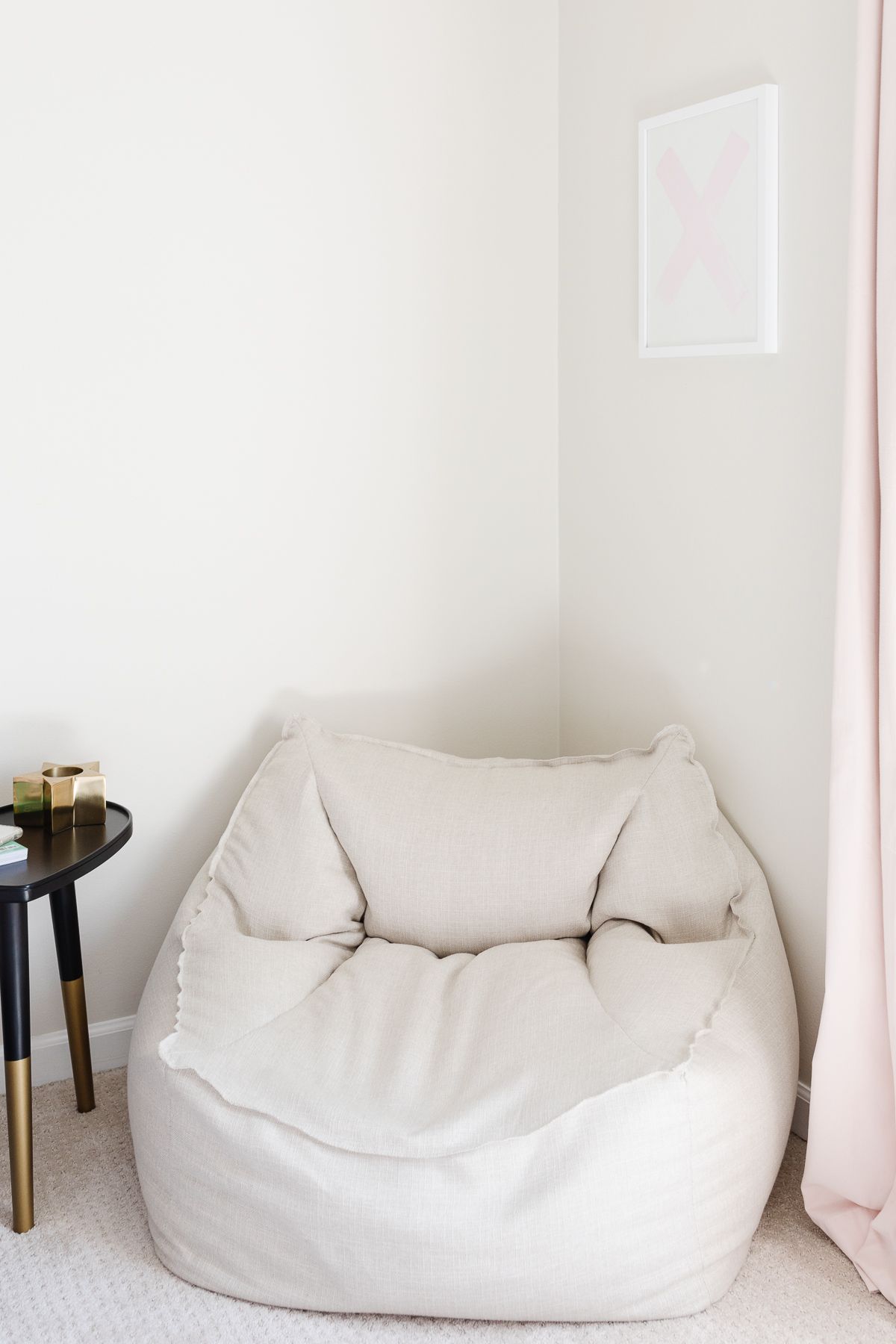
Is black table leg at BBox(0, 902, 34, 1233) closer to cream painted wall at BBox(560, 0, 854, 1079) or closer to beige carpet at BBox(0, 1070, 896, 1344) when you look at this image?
beige carpet at BBox(0, 1070, 896, 1344)

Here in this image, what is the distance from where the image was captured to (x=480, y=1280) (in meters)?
1.67

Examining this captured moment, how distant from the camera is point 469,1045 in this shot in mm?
1886

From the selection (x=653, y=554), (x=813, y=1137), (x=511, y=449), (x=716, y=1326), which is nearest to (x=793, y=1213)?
(x=813, y=1137)

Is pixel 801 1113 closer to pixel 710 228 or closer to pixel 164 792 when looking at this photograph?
pixel 164 792

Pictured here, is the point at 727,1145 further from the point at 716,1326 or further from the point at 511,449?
the point at 511,449

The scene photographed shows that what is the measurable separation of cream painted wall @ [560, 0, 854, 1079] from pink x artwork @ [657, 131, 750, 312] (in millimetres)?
108

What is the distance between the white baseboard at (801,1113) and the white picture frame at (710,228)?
1352 mm

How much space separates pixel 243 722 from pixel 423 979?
764mm

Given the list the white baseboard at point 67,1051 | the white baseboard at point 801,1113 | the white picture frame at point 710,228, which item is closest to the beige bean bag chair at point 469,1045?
the white baseboard at point 801,1113

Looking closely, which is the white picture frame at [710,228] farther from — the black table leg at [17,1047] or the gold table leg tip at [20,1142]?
the gold table leg tip at [20,1142]

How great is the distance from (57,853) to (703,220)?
165 cm

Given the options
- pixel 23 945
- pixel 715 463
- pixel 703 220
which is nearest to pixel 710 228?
pixel 703 220

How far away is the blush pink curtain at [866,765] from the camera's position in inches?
64.5

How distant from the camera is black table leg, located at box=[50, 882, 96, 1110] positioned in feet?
7.38
